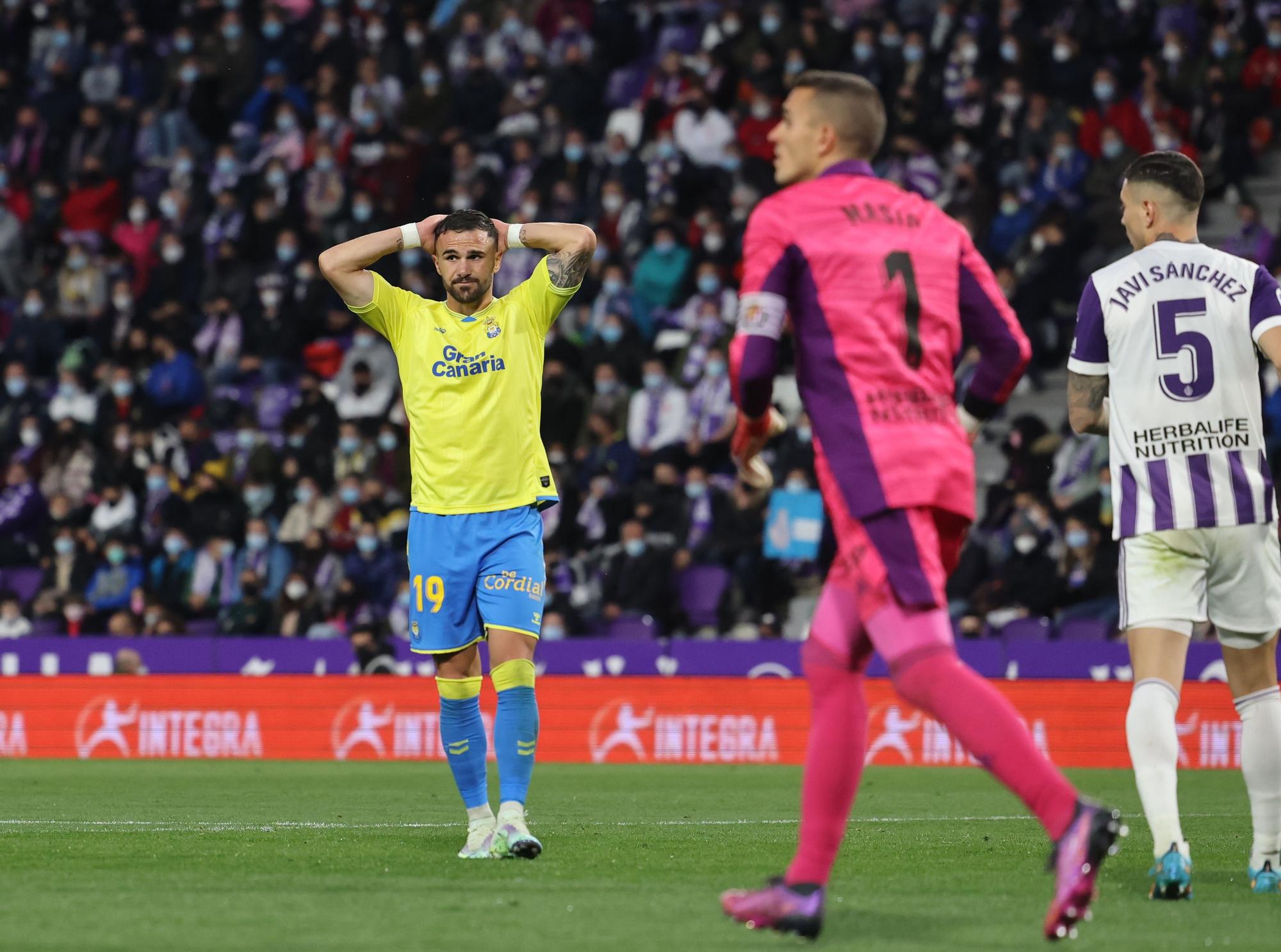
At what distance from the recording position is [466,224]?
8.05 metres

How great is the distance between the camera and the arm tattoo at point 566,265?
8.34 meters

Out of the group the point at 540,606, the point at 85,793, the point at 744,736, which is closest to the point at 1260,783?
the point at 540,606

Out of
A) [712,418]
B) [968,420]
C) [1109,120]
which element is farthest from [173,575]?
[968,420]

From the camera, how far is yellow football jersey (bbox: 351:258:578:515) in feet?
26.6

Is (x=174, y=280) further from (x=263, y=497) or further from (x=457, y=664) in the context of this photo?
(x=457, y=664)

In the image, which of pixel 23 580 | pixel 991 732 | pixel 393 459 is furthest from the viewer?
pixel 23 580

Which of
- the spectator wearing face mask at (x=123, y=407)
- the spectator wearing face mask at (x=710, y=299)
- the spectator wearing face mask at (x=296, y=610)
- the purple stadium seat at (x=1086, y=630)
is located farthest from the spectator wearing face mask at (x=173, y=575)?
the purple stadium seat at (x=1086, y=630)

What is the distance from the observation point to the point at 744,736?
16797 mm

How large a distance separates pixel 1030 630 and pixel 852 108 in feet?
40.3

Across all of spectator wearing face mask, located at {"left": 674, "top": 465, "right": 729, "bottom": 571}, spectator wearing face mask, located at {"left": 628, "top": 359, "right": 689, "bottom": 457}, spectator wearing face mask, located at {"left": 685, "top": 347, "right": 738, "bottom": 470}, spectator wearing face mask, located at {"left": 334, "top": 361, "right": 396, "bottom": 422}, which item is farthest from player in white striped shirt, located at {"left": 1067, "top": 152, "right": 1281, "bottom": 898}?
spectator wearing face mask, located at {"left": 334, "top": 361, "right": 396, "bottom": 422}

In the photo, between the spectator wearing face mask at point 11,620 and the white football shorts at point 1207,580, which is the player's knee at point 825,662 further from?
the spectator wearing face mask at point 11,620

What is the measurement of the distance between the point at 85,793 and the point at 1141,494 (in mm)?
7748

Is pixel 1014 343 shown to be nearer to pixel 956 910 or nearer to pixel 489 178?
pixel 956 910

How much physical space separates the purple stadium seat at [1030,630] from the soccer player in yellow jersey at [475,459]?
32.4 feet
